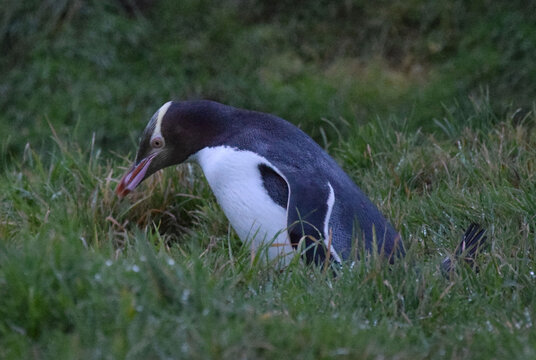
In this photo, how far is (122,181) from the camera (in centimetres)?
392

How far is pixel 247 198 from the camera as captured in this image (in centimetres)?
349

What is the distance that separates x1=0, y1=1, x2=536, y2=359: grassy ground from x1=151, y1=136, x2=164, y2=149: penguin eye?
36 centimetres

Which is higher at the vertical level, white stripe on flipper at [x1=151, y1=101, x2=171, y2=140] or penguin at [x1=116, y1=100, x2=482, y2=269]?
white stripe on flipper at [x1=151, y1=101, x2=171, y2=140]

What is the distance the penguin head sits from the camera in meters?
3.77

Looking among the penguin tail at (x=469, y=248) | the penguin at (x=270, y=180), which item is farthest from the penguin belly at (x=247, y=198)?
the penguin tail at (x=469, y=248)

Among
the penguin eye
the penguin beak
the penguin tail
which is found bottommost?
the penguin tail

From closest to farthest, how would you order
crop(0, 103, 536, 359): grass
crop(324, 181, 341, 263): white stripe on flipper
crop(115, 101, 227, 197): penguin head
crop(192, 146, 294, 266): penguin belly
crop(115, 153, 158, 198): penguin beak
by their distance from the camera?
crop(0, 103, 536, 359): grass → crop(324, 181, 341, 263): white stripe on flipper → crop(192, 146, 294, 266): penguin belly → crop(115, 101, 227, 197): penguin head → crop(115, 153, 158, 198): penguin beak

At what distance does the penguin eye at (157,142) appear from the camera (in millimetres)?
3839

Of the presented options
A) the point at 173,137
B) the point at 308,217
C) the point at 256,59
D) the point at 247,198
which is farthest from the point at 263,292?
the point at 256,59

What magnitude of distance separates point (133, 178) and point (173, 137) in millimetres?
298

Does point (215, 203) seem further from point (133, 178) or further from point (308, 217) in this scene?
point (308, 217)

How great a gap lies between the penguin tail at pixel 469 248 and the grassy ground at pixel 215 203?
5cm

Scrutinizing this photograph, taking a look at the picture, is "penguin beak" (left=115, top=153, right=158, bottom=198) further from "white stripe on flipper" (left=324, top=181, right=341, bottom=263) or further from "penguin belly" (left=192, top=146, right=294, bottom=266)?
"white stripe on flipper" (left=324, top=181, right=341, bottom=263)

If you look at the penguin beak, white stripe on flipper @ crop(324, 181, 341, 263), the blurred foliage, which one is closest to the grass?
the penguin beak
